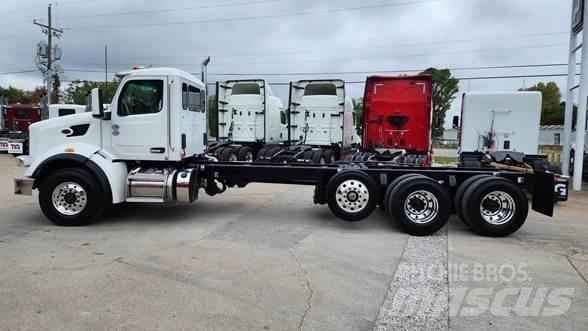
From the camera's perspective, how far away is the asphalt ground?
3.90m

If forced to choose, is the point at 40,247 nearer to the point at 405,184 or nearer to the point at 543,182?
the point at 405,184

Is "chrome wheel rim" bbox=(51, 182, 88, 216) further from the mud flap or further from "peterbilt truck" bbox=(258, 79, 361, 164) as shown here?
"peterbilt truck" bbox=(258, 79, 361, 164)

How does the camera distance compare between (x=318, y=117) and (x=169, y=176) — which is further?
(x=318, y=117)

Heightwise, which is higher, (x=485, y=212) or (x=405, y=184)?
(x=405, y=184)

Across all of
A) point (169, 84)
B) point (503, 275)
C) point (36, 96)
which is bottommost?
point (503, 275)

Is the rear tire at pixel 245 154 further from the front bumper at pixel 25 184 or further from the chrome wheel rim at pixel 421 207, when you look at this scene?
the chrome wheel rim at pixel 421 207

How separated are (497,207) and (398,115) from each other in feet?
20.3

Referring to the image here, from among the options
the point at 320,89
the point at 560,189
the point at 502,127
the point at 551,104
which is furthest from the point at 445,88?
the point at 560,189

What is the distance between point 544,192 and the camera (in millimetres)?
6902

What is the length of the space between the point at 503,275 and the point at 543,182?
2529 mm

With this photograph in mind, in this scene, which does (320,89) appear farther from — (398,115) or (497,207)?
(497,207)

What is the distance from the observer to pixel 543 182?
6906 millimetres

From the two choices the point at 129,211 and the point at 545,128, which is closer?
the point at 129,211

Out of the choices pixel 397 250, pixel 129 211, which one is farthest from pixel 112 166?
pixel 397 250
